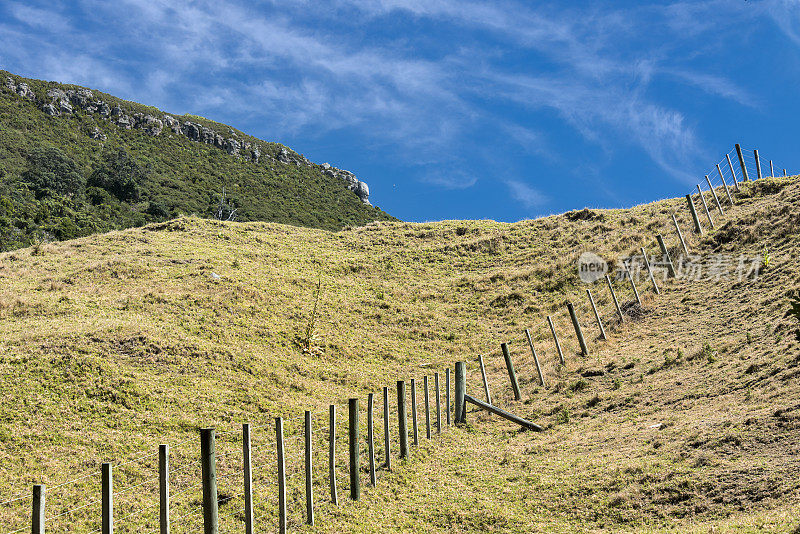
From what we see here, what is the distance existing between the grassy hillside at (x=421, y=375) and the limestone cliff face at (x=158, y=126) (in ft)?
248

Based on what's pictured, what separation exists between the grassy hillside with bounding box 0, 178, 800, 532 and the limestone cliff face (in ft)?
248

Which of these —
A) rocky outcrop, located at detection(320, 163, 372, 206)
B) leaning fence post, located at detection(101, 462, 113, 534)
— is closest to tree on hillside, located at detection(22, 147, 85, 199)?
rocky outcrop, located at detection(320, 163, 372, 206)

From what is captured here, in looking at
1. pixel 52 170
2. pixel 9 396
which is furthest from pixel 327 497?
pixel 52 170

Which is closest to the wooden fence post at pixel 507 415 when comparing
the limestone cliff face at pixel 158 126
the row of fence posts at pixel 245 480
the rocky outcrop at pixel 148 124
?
the row of fence posts at pixel 245 480

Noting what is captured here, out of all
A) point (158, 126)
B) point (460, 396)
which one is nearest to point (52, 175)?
point (158, 126)

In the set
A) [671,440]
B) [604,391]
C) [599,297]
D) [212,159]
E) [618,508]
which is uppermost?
[212,159]

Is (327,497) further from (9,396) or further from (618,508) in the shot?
(9,396)

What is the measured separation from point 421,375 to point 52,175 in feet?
232

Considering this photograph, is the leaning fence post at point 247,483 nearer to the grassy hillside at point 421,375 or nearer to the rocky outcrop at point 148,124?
the grassy hillside at point 421,375

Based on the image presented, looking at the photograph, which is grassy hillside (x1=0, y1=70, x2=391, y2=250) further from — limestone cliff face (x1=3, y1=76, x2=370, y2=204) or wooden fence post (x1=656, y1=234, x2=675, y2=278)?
wooden fence post (x1=656, y1=234, x2=675, y2=278)

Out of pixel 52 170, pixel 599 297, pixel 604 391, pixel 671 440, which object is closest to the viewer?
pixel 671 440

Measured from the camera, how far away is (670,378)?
57.6ft

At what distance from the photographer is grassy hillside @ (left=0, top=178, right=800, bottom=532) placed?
434 inches

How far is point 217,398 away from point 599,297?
67.6ft
